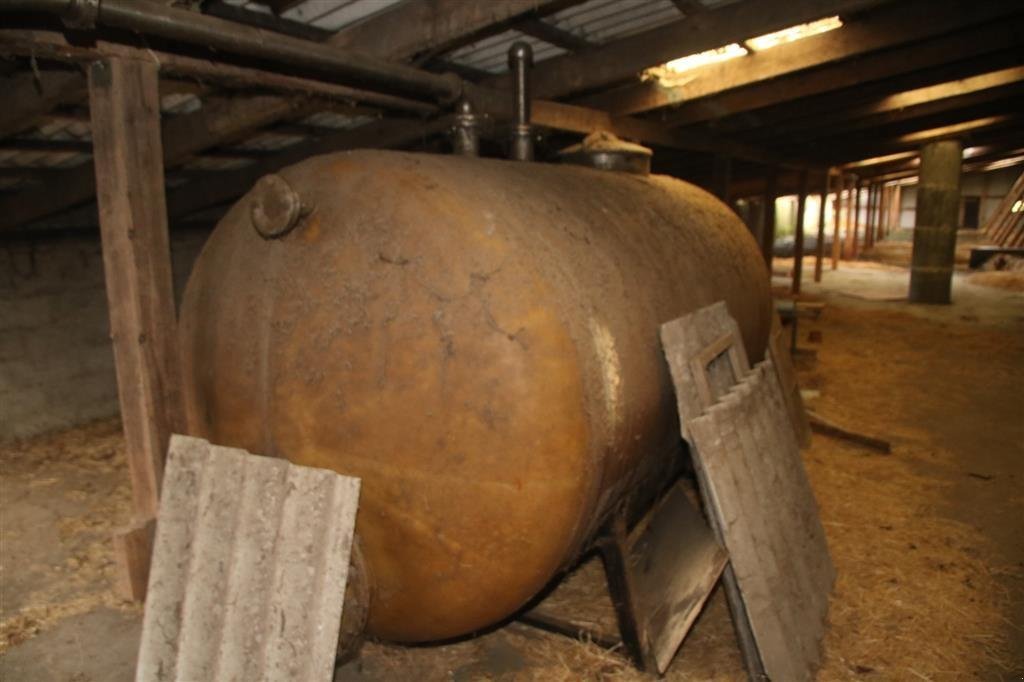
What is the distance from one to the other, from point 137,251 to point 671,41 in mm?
3422

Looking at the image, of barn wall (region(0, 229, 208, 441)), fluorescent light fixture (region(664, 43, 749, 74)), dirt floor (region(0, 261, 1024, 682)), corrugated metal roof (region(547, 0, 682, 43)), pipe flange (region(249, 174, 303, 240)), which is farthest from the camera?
barn wall (region(0, 229, 208, 441))

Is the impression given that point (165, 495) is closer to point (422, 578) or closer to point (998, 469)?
point (422, 578)

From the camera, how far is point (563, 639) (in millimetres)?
3100

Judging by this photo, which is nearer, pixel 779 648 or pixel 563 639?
pixel 779 648

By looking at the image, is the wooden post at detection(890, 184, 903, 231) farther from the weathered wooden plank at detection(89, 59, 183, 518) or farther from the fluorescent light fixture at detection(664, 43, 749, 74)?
the weathered wooden plank at detection(89, 59, 183, 518)

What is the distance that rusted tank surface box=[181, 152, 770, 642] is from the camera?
2133 mm

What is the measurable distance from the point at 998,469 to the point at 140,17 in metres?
6.01

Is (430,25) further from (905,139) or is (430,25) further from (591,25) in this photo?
(905,139)

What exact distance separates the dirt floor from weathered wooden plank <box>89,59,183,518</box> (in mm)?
953

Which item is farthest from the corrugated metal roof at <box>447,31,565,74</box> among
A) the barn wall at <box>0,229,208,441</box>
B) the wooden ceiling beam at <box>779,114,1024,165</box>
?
the wooden ceiling beam at <box>779,114,1024,165</box>

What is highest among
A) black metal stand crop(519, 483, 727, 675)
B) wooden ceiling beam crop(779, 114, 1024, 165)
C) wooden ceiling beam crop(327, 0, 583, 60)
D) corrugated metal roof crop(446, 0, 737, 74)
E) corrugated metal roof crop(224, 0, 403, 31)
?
wooden ceiling beam crop(779, 114, 1024, 165)

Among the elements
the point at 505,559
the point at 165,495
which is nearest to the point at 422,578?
the point at 505,559

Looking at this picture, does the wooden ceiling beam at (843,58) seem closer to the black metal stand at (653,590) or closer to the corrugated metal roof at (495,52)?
the corrugated metal roof at (495,52)

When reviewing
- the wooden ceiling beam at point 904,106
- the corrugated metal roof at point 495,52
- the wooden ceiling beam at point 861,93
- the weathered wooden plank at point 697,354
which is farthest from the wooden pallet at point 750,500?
the wooden ceiling beam at point 904,106
